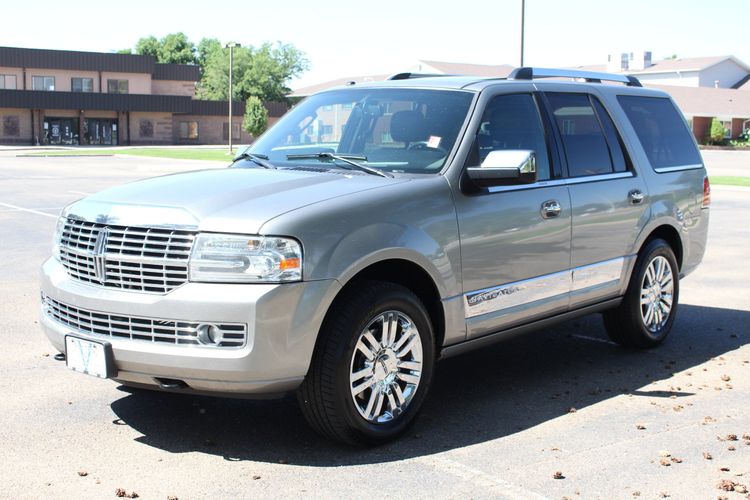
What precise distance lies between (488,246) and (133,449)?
2.31 metres

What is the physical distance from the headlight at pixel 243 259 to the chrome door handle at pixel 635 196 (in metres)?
3.25

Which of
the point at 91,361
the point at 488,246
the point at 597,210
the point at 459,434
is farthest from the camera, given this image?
the point at 597,210

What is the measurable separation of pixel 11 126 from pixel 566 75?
232 feet

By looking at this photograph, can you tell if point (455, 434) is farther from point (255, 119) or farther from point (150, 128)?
point (150, 128)

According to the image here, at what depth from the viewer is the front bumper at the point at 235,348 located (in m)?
4.60

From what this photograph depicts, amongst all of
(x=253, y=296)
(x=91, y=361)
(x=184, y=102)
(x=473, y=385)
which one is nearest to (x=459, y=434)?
(x=473, y=385)

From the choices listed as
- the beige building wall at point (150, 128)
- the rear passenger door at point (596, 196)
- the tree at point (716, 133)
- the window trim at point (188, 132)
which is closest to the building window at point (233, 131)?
the window trim at point (188, 132)

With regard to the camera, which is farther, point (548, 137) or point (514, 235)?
point (548, 137)

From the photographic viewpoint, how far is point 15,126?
7188 cm

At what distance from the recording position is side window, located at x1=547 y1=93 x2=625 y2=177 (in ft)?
21.6

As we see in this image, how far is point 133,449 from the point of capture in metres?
5.09

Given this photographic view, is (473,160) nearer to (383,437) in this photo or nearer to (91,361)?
(383,437)

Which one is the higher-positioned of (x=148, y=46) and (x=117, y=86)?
(x=148, y=46)

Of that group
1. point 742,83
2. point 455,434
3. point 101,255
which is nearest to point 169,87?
point 742,83
